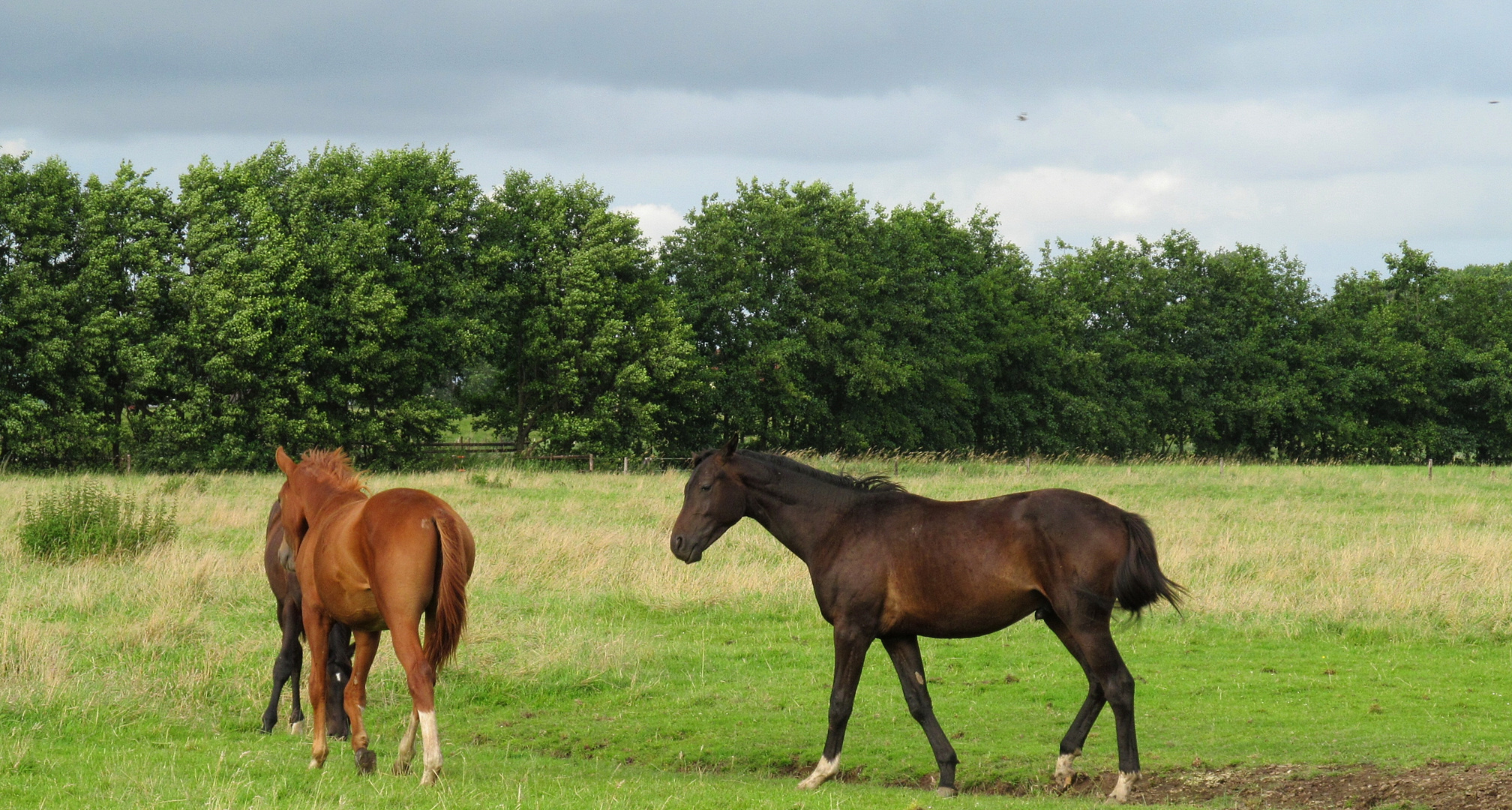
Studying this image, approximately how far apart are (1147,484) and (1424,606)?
→ 20.3 metres

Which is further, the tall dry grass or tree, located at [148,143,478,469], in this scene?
tree, located at [148,143,478,469]

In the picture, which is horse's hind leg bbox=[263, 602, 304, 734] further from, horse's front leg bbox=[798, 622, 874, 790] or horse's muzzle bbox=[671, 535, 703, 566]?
horse's front leg bbox=[798, 622, 874, 790]

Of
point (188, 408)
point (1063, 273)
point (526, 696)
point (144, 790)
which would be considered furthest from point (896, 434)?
point (144, 790)

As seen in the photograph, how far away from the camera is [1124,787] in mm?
7395

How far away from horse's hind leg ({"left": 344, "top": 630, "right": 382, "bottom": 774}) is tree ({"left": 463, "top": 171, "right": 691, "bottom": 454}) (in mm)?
38285

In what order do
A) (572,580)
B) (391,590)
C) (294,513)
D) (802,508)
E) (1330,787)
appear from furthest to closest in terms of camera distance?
(572,580) → (802,508) → (294,513) → (1330,787) → (391,590)

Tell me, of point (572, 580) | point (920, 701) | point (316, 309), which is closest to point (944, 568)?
point (920, 701)

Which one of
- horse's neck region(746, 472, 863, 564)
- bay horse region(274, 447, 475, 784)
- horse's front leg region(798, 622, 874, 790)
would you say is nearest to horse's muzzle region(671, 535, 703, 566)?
horse's neck region(746, 472, 863, 564)

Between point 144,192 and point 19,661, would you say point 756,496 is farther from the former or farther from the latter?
point 144,192

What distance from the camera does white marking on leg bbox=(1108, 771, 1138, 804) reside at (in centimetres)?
736

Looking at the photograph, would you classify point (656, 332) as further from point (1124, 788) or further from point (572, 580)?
point (1124, 788)

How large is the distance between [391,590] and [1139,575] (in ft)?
15.0

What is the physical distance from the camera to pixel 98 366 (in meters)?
38.6

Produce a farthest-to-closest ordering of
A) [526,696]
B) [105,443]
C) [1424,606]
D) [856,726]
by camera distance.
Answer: [105,443], [1424,606], [526,696], [856,726]
